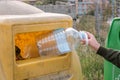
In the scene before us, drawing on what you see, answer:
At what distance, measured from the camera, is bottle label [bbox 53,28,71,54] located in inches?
109

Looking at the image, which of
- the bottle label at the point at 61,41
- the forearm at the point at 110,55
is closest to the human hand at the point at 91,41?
the forearm at the point at 110,55

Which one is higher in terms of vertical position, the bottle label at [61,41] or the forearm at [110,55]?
the bottle label at [61,41]

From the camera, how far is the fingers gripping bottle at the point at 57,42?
2760 millimetres

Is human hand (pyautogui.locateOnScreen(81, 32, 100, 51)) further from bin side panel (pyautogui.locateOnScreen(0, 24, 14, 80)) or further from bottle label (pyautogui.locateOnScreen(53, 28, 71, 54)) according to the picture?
bin side panel (pyautogui.locateOnScreen(0, 24, 14, 80))

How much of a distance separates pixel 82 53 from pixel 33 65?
2922 mm

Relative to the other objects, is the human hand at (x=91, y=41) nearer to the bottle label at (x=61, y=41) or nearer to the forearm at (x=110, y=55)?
the forearm at (x=110, y=55)

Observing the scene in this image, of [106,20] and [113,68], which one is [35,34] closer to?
[113,68]

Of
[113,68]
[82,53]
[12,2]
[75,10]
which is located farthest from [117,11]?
[12,2]

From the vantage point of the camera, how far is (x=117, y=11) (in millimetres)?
7863

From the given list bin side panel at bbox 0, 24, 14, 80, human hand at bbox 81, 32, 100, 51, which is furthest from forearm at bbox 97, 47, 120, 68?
bin side panel at bbox 0, 24, 14, 80

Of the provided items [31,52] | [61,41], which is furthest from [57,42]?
[31,52]

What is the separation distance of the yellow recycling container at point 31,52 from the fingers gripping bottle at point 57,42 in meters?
0.05

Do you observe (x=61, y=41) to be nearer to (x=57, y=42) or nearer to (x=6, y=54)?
(x=57, y=42)

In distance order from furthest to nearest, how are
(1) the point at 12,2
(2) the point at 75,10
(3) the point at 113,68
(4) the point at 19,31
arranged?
(2) the point at 75,10 → (3) the point at 113,68 → (1) the point at 12,2 → (4) the point at 19,31
